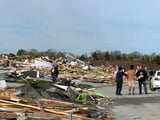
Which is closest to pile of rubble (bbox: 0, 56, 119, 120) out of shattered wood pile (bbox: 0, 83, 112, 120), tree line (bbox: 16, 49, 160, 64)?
shattered wood pile (bbox: 0, 83, 112, 120)

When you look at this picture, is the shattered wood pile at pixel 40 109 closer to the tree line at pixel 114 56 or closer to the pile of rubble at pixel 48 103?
the pile of rubble at pixel 48 103

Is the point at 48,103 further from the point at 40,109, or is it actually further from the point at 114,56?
the point at 114,56

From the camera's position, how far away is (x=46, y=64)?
154 feet

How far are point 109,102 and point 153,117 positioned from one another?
17.4ft

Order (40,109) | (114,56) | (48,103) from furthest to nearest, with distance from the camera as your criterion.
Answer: (114,56), (48,103), (40,109)

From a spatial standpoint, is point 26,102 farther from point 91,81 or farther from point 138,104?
point 91,81

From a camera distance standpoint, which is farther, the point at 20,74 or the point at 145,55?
the point at 145,55

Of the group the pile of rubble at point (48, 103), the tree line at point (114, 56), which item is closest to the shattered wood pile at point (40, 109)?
the pile of rubble at point (48, 103)

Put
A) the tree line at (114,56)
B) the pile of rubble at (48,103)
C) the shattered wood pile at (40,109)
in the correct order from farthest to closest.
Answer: the tree line at (114,56) < the pile of rubble at (48,103) < the shattered wood pile at (40,109)

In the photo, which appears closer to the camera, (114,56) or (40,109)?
(40,109)

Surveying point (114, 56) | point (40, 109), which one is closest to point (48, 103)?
point (40, 109)

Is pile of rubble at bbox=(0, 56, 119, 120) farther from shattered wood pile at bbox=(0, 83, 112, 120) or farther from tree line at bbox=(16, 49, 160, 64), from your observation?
tree line at bbox=(16, 49, 160, 64)

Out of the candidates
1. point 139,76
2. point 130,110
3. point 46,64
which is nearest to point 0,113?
point 130,110

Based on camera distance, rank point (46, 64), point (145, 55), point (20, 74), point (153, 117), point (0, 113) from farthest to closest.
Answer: point (145, 55), point (46, 64), point (20, 74), point (153, 117), point (0, 113)
